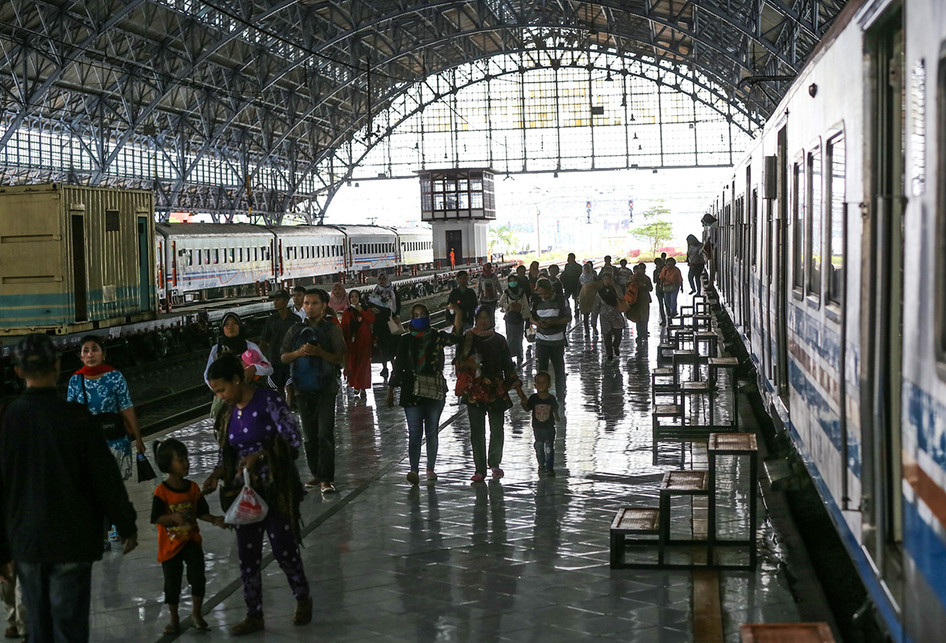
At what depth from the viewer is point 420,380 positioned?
395 inches

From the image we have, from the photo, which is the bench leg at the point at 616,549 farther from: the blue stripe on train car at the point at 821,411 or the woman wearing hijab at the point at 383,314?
the woman wearing hijab at the point at 383,314

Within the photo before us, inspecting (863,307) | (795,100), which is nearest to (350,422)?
(795,100)

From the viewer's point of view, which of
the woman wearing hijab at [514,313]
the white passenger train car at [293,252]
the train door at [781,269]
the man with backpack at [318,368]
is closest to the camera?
the train door at [781,269]

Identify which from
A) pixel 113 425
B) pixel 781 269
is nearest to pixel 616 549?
pixel 781 269

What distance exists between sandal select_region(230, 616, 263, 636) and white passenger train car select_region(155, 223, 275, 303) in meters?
27.0

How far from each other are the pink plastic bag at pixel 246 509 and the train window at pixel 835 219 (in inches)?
126

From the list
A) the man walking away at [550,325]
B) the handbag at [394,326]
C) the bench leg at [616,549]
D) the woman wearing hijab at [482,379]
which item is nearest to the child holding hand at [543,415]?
the woman wearing hijab at [482,379]

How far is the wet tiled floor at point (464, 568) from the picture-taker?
6.59 m

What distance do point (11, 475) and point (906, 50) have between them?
397cm

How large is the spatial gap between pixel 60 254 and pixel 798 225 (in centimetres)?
1537

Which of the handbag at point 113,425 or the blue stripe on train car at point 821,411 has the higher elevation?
the blue stripe on train car at point 821,411

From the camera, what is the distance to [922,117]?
3.69m

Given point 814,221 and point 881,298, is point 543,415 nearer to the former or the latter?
point 814,221

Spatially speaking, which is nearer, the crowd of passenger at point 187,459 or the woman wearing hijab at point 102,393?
the crowd of passenger at point 187,459
